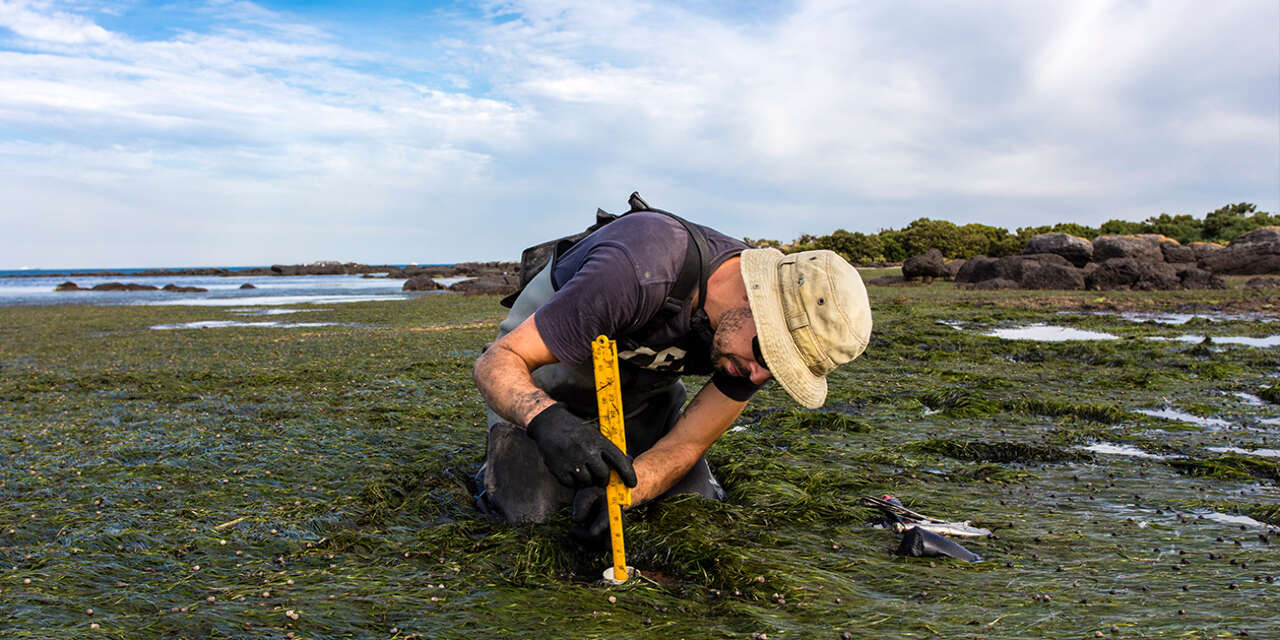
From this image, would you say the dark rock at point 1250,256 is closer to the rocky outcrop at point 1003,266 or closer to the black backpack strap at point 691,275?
the rocky outcrop at point 1003,266

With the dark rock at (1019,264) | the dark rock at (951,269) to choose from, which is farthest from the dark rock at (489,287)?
the dark rock at (1019,264)

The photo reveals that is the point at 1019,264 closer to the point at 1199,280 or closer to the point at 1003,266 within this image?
the point at 1003,266

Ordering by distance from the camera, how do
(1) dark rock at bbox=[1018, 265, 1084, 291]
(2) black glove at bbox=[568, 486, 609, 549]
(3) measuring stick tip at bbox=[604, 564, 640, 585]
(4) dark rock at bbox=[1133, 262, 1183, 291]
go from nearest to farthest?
(3) measuring stick tip at bbox=[604, 564, 640, 585], (2) black glove at bbox=[568, 486, 609, 549], (4) dark rock at bbox=[1133, 262, 1183, 291], (1) dark rock at bbox=[1018, 265, 1084, 291]

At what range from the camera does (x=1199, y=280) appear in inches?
884

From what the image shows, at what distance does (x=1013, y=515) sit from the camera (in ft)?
13.4

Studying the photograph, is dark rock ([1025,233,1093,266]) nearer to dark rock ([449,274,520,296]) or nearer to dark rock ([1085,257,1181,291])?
dark rock ([1085,257,1181,291])

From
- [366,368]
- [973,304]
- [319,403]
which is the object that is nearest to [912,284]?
[973,304]

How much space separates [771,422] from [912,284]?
25.4 meters

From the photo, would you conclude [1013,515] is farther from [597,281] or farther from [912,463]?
[597,281]

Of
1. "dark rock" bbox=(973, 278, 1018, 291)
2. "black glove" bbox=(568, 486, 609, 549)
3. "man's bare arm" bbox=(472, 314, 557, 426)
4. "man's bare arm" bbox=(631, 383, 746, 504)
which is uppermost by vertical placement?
"dark rock" bbox=(973, 278, 1018, 291)

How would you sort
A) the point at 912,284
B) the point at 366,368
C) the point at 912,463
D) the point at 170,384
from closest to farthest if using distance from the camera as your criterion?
the point at 912,463
the point at 170,384
the point at 366,368
the point at 912,284

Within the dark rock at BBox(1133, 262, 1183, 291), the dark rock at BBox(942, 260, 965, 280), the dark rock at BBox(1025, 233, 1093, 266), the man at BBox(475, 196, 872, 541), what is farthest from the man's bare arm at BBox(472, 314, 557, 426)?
the dark rock at BBox(1025, 233, 1093, 266)

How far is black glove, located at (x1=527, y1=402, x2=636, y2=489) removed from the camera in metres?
2.88

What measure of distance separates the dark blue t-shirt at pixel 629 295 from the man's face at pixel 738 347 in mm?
116
